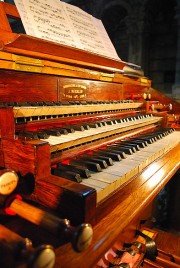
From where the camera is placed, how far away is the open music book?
5.84ft

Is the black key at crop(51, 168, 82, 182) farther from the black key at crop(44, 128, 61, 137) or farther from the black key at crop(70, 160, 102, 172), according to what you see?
the black key at crop(44, 128, 61, 137)

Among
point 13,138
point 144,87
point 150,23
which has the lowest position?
point 13,138

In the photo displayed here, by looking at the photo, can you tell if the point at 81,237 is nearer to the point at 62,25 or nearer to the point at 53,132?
the point at 53,132

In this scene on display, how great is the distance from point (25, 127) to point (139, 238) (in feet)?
6.74

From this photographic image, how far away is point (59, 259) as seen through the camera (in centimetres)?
71

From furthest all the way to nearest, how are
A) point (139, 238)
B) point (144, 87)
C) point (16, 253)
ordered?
point (144, 87) → point (139, 238) → point (16, 253)

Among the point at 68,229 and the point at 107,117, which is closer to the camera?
the point at 68,229

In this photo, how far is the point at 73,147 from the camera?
1306 mm

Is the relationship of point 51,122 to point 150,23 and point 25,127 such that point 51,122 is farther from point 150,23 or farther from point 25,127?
point 150,23

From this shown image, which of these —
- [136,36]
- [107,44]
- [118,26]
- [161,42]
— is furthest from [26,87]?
[118,26]

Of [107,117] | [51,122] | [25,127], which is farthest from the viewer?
[107,117]

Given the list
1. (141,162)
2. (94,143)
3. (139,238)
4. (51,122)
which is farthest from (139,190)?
(139,238)

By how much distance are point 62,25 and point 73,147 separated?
4.54ft

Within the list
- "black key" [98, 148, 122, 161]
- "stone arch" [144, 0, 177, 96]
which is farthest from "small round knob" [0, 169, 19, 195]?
"stone arch" [144, 0, 177, 96]
